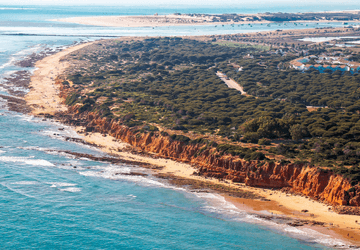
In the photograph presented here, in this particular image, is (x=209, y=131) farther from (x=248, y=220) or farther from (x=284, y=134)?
(x=248, y=220)

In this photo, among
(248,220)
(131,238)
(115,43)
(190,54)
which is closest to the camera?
(131,238)

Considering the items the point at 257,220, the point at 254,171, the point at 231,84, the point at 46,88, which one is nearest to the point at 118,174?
the point at 254,171

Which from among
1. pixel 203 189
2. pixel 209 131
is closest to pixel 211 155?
pixel 203 189

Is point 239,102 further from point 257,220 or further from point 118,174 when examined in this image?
point 257,220

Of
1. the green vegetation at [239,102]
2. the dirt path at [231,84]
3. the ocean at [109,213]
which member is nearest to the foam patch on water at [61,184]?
the ocean at [109,213]

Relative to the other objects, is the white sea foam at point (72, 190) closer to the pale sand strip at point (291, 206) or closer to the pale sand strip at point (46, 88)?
the pale sand strip at point (291, 206)

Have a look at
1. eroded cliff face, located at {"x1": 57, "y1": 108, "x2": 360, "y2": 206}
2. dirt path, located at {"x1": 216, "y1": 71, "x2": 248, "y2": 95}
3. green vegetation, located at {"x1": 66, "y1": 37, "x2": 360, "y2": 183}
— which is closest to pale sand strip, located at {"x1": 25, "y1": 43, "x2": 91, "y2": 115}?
green vegetation, located at {"x1": 66, "y1": 37, "x2": 360, "y2": 183}

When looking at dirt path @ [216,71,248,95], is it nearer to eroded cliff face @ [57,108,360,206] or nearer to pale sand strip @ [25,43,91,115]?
eroded cliff face @ [57,108,360,206]
